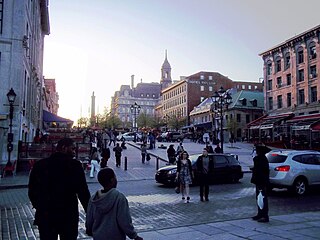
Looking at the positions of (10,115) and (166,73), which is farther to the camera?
(166,73)

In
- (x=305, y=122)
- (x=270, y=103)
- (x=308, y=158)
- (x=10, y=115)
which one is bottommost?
(x=308, y=158)

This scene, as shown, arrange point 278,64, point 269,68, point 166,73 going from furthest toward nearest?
point 166,73
point 269,68
point 278,64

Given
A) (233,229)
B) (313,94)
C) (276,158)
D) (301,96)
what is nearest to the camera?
(233,229)

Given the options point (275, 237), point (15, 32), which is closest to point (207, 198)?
point (275, 237)

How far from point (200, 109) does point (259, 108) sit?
17328 millimetres

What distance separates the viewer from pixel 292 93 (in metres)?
48.2

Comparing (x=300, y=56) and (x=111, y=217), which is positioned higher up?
(x=300, y=56)

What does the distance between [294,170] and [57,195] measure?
34.2ft

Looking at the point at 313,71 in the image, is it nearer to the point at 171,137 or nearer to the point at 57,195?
the point at 171,137

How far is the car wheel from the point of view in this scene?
1259cm

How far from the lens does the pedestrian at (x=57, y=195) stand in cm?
423

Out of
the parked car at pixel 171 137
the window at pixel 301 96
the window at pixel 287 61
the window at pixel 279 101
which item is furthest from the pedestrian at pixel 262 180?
the window at pixel 279 101

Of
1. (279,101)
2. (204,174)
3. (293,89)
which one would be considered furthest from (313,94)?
(204,174)

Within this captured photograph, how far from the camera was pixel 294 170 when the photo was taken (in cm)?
1252
